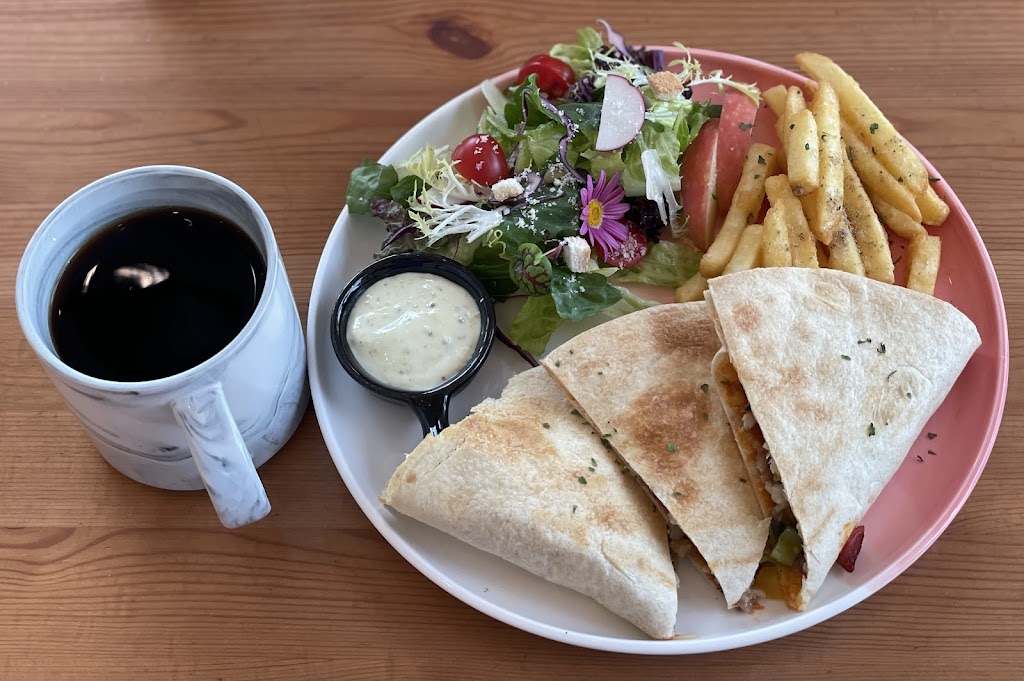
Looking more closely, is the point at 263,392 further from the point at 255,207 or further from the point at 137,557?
the point at 137,557

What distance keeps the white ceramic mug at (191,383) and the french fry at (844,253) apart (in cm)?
161

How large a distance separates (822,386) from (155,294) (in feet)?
5.77

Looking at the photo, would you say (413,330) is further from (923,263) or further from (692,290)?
(923,263)

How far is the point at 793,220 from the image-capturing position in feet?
8.48

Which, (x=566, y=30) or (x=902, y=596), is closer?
(x=902, y=596)

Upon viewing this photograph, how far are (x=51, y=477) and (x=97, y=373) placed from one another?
62 centimetres

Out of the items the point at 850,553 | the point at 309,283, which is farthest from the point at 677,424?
the point at 309,283

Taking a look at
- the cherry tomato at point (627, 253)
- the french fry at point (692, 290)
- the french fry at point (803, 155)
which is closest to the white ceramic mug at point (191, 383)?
the cherry tomato at point (627, 253)

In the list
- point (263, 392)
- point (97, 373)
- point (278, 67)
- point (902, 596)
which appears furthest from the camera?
point (278, 67)

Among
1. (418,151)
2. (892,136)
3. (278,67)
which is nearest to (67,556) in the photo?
(418,151)

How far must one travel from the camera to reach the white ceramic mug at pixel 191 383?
1.87 metres

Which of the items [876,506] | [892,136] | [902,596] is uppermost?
[892,136]

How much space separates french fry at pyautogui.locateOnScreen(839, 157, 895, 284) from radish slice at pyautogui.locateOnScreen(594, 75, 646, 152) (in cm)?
68

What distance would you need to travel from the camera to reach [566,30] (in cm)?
335
